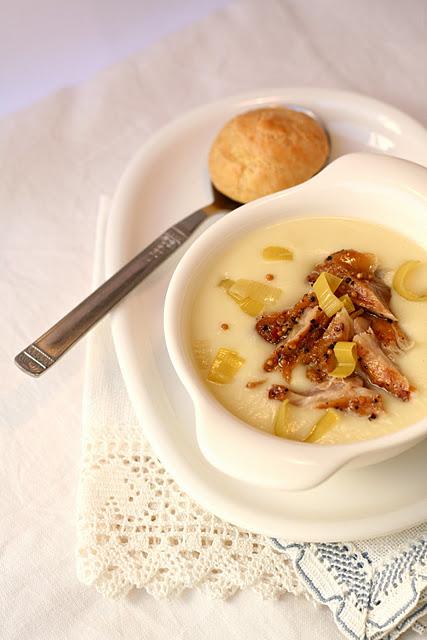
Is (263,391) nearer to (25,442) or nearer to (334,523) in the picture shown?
(334,523)

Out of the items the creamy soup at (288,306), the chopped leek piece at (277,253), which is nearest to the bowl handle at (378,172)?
the creamy soup at (288,306)

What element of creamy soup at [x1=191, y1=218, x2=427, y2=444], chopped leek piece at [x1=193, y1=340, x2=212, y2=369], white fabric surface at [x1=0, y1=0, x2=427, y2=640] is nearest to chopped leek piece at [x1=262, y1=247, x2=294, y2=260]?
creamy soup at [x1=191, y1=218, x2=427, y2=444]

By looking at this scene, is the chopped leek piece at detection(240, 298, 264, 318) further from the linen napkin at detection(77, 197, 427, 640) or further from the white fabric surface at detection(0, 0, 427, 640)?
the white fabric surface at detection(0, 0, 427, 640)

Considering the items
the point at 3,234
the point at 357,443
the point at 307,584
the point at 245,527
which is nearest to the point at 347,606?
the point at 307,584

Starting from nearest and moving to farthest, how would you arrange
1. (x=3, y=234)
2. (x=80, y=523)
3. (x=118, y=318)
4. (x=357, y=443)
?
(x=357, y=443) < (x=80, y=523) < (x=118, y=318) < (x=3, y=234)

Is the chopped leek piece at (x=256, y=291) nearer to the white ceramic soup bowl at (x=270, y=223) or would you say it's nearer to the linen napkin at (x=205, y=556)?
the white ceramic soup bowl at (x=270, y=223)
